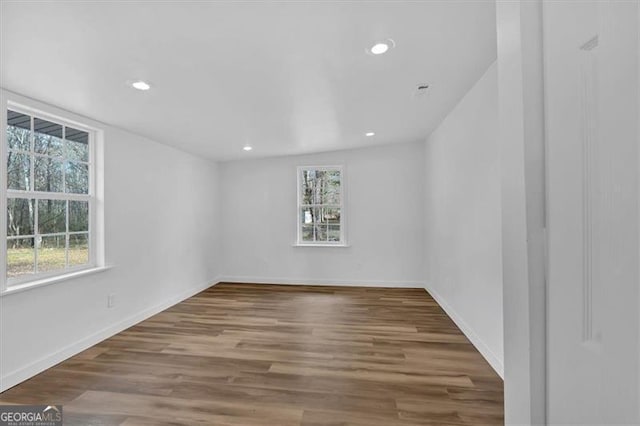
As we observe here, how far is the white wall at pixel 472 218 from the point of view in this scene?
7.62 feet

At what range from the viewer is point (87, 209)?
2.96m

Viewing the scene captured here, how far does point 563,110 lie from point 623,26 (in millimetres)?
159

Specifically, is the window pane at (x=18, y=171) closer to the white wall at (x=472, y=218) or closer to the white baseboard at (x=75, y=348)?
the white baseboard at (x=75, y=348)

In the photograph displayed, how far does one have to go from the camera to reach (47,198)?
255 cm

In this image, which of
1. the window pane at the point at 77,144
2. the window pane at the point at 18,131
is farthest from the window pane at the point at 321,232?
the window pane at the point at 18,131

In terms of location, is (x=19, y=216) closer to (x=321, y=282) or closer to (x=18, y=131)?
(x=18, y=131)

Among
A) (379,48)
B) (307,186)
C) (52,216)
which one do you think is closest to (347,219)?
(307,186)

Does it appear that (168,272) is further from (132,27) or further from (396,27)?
(396,27)

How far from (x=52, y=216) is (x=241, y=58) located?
7.36ft

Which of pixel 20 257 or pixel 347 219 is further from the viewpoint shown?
pixel 347 219

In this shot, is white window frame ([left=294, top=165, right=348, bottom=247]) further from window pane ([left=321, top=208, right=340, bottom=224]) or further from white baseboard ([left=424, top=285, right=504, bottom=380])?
white baseboard ([left=424, top=285, right=504, bottom=380])

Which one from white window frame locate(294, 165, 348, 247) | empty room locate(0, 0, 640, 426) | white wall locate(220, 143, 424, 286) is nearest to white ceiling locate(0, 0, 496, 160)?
empty room locate(0, 0, 640, 426)

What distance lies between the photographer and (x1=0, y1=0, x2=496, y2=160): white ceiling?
4.91 feet
